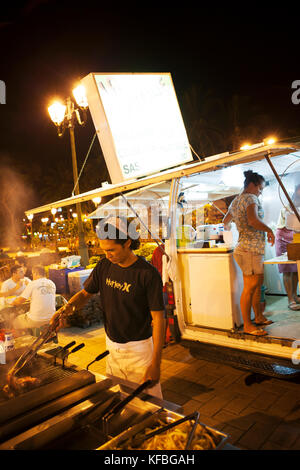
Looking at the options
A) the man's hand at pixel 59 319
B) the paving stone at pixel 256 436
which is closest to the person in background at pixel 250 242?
the paving stone at pixel 256 436

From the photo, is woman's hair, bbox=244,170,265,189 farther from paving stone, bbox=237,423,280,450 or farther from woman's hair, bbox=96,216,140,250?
paving stone, bbox=237,423,280,450

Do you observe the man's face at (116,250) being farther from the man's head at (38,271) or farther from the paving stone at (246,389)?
the man's head at (38,271)

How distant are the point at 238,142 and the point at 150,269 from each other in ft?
50.9

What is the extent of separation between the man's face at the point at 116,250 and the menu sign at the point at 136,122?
1.97m

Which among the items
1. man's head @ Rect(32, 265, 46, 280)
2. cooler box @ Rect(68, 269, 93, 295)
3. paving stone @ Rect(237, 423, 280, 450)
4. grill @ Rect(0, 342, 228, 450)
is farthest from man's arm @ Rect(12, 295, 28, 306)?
paving stone @ Rect(237, 423, 280, 450)

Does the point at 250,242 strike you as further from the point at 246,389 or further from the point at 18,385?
the point at 18,385

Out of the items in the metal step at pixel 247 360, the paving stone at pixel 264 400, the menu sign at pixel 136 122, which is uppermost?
the menu sign at pixel 136 122

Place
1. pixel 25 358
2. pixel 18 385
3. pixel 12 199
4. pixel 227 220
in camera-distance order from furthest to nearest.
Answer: pixel 12 199
pixel 227 220
pixel 25 358
pixel 18 385

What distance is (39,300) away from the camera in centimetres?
560

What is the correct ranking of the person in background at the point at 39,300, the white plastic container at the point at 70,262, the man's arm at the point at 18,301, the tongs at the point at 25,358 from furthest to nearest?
1. the white plastic container at the point at 70,262
2. the man's arm at the point at 18,301
3. the person in background at the point at 39,300
4. the tongs at the point at 25,358

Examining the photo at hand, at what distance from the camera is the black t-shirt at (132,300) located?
2486mm

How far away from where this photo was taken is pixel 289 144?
3.26 meters

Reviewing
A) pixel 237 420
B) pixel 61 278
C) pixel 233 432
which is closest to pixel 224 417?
pixel 237 420

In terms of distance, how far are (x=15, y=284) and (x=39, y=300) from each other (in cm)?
175
